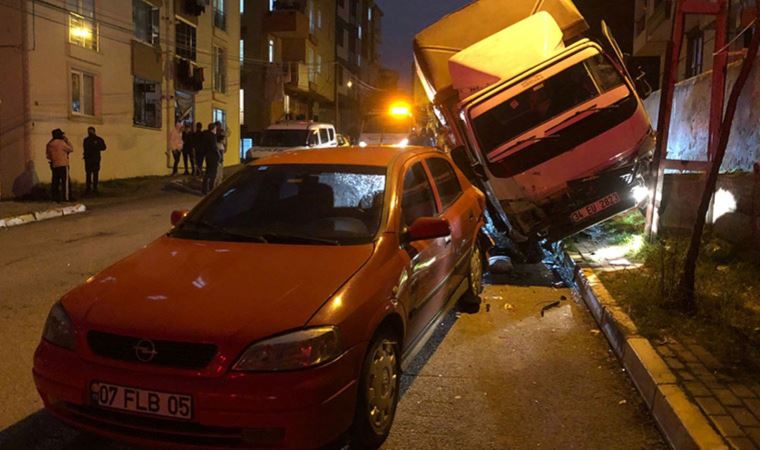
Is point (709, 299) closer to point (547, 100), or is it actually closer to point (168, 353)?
point (547, 100)

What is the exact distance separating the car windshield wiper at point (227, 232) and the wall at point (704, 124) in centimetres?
627

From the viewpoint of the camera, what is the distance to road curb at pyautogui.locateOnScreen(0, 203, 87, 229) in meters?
12.2

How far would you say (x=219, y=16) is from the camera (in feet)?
92.8

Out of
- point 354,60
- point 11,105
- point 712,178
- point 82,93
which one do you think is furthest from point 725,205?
point 354,60

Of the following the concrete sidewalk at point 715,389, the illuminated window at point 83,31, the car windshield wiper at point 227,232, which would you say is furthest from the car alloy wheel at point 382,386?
the illuminated window at point 83,31

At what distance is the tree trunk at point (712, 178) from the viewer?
17.0ft

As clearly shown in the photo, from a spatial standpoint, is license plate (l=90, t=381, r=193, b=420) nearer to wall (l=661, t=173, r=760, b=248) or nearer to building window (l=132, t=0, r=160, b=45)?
wall (l=661, t=173, r=760, b=248)

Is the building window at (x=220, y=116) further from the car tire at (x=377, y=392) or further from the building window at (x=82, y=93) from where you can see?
the car tire at (x=377, y=392)

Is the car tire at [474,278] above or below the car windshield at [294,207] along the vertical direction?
below

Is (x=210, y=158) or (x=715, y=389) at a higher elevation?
(x=210, y=158)

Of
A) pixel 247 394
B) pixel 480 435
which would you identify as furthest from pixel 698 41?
pixel 247 394

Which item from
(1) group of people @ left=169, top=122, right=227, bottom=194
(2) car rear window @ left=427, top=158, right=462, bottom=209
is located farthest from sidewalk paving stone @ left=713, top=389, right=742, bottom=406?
(1) group of people @ left=169, top=122, right=227, bottom=194

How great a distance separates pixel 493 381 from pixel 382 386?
1.36 m

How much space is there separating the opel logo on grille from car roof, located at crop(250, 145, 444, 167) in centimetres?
220
